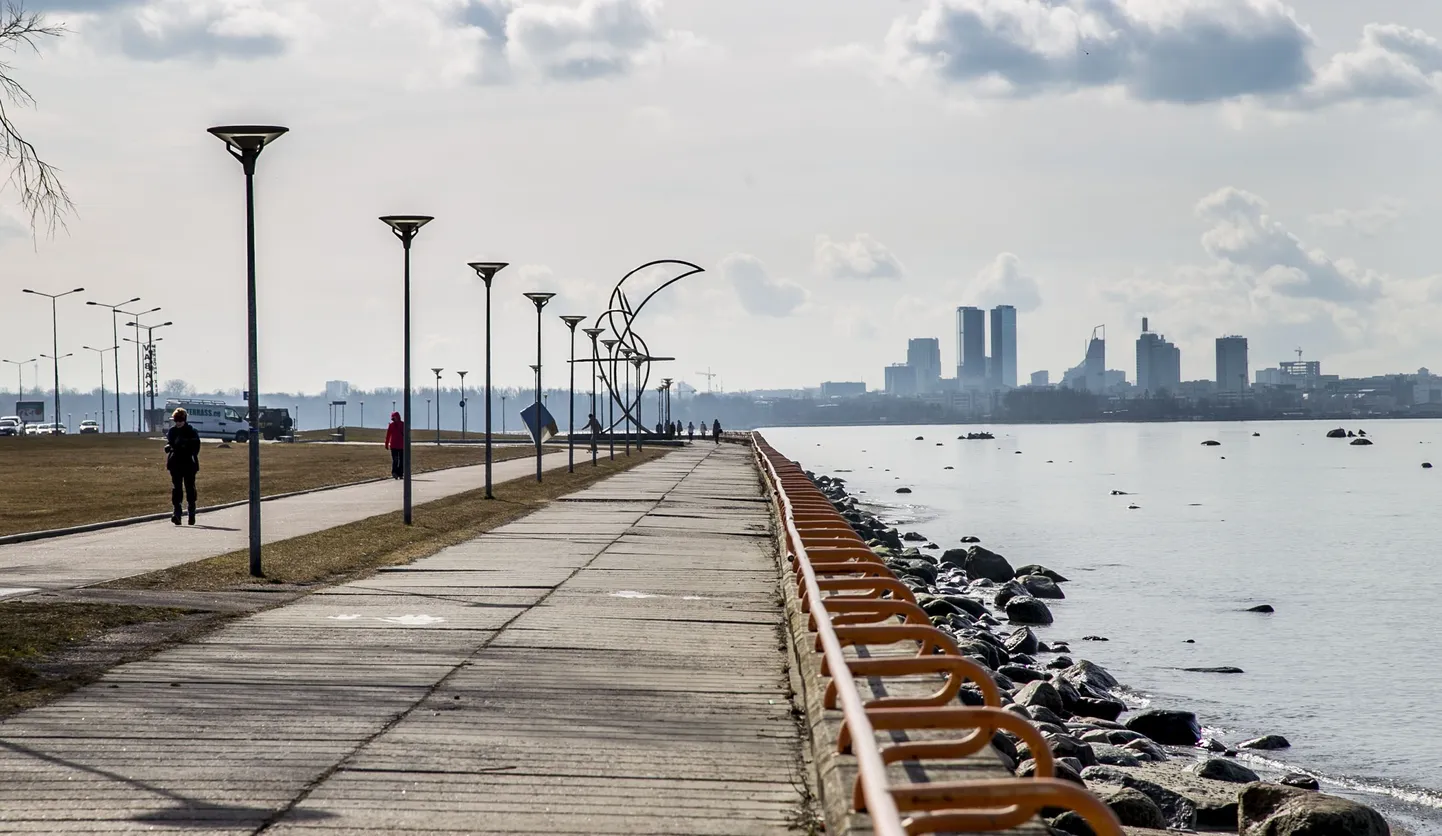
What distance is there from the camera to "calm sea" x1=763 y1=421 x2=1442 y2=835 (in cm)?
1756

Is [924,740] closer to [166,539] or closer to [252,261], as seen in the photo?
[252,261]

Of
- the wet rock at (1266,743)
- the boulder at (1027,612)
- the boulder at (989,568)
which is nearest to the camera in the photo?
the wet rock at (1266,743)

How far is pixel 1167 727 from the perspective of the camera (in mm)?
15773

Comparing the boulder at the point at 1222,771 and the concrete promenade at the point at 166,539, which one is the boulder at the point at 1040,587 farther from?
the boulder at the point at 1222,771

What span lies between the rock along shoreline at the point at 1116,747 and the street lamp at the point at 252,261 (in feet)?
24.4

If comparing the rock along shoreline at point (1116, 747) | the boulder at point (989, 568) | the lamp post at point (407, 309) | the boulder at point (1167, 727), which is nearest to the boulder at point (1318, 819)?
the rock along shoreline at point (1116, 747)

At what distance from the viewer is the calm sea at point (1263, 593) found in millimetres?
17562

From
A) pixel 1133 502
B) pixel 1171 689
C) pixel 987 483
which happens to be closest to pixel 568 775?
pixel 1171 689

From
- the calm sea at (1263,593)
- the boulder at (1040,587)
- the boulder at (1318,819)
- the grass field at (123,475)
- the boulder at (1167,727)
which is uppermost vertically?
the grass field at (123,475)

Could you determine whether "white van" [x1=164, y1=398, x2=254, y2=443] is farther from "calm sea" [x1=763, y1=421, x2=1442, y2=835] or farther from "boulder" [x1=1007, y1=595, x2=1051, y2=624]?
"boulder" [x1=1007, y1=595, x2=1051, y2=624]

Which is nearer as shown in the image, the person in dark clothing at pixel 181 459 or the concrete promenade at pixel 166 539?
the concrete promenade at pixel 166 539

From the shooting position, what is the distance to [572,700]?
8.59m

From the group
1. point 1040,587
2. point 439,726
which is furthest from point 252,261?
point 1040,587

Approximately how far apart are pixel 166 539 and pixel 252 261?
588cm
